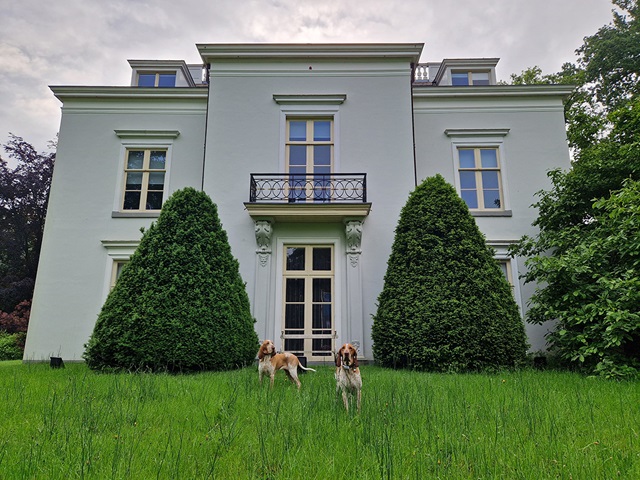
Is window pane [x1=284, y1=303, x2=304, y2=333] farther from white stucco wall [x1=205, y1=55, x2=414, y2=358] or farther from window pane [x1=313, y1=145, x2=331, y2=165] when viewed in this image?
window pane [x1=313, y1=145, x2=331, y2=165]

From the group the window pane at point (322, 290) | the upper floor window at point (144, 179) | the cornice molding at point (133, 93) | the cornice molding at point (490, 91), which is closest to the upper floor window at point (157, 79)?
the cornice molding at point (133, 93)

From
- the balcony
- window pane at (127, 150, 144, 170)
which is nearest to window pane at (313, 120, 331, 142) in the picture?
the balcony

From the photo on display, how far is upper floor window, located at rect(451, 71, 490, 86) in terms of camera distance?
536 inches

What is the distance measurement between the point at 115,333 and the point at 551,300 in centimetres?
828

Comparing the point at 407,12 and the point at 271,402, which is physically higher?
the point at 407,12

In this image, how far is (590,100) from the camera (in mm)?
17844

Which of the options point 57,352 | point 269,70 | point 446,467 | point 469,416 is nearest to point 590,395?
point 469,416

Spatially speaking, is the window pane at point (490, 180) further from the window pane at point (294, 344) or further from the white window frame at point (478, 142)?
the window pane at point (294, 344)

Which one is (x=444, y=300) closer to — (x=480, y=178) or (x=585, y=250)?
(x=585, y=250)

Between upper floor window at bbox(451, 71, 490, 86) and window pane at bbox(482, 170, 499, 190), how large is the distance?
402 cm

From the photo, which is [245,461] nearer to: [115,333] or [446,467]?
[446,467]

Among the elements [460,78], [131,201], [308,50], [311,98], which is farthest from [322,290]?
[460,78]

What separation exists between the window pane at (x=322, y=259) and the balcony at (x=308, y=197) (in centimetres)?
84

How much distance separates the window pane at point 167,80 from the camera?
13352mm
